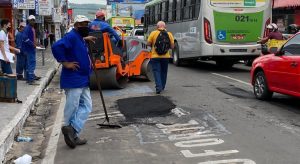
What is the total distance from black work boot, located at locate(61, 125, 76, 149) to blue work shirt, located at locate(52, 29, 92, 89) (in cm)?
58

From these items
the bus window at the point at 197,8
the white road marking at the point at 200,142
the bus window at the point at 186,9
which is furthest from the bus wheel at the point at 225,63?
the white road marking at the point at 200,142

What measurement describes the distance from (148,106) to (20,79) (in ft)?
19.2

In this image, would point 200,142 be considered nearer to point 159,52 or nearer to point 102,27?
point 159,52

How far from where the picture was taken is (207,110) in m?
9.06

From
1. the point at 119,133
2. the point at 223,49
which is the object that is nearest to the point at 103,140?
the point at 119,133

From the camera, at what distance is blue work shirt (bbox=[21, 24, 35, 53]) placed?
41.8 ft

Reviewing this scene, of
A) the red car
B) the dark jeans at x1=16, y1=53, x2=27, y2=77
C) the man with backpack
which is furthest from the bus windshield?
the dark jeans at x1=16, y1=53, x2=27, y2=77

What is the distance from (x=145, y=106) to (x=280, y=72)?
9.07 ft

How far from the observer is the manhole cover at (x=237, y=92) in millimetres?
11039

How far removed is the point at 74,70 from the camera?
6.51 metres

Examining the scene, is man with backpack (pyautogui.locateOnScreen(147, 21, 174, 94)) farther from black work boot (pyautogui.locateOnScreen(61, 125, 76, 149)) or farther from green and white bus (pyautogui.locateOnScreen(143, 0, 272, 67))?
green and white bus (pyautogui.locateOnScreen(143, 0, 272, 67))

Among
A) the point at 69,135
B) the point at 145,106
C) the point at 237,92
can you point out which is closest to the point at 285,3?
the point at 237,92

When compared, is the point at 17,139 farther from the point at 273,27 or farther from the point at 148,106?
the point at 273,27

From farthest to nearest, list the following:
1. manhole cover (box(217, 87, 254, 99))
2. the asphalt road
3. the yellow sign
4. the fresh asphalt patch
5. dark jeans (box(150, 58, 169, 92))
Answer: the yellow sign → dark jeans (box(150, 58, 169, 92)) → manhole cover (box(217, 87, 254, 99)) → the fresh asphalt patch → the asphalt road
